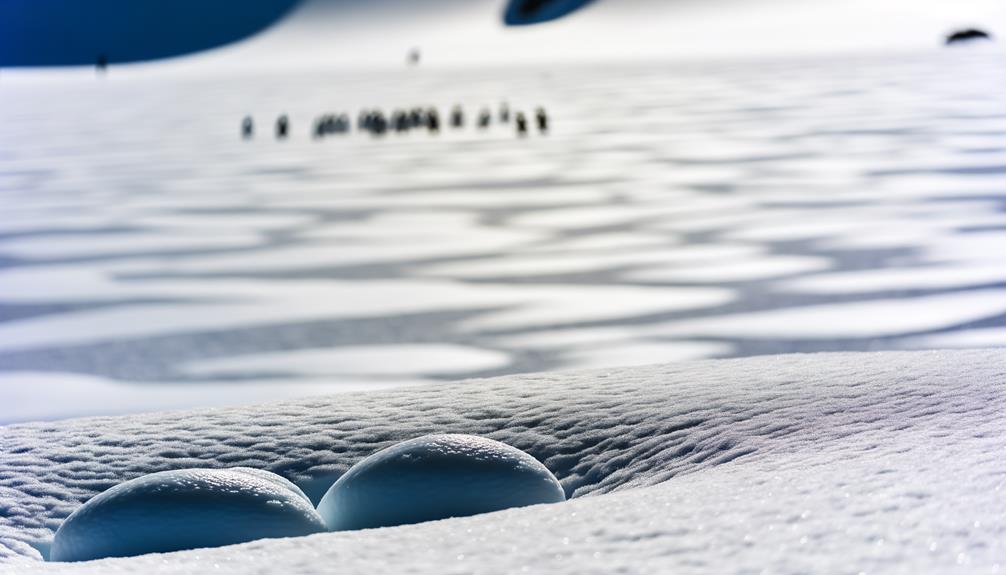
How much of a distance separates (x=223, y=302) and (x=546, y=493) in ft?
11.0

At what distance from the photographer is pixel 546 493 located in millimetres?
2477

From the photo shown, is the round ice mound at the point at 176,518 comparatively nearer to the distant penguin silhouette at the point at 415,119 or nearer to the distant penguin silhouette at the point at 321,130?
the distant penguin silhouette at the point at 321,130

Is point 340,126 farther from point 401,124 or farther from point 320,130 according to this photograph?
point 401,124

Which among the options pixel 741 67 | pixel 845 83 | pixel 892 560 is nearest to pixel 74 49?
pixel 741 67


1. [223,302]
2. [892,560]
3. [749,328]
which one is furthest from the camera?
[223,302]

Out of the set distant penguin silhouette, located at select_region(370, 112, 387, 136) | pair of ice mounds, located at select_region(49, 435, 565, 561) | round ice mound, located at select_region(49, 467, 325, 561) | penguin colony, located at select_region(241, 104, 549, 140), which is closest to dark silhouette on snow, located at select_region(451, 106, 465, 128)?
penguin colony, located at select_region(241, 104, 549, 140)

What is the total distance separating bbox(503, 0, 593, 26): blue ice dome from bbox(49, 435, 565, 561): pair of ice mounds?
48485 mm

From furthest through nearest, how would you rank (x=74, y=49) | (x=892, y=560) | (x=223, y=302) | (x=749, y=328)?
(x=74, y=49), (x=223, y=302), (x=749, y=328), (x=892, y=560)

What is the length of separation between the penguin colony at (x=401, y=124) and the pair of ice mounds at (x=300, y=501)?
11.2m

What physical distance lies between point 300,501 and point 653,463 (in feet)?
2.21

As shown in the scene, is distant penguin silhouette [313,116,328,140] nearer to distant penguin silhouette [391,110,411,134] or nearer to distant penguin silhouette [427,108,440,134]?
distant penguin silhouette [391,110,411,134]

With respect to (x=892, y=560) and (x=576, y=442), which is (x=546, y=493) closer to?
(x=576, y=442)

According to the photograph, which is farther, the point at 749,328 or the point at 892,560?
the point at 749,328

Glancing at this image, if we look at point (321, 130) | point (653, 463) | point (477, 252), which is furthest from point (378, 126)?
point (653, 463)
